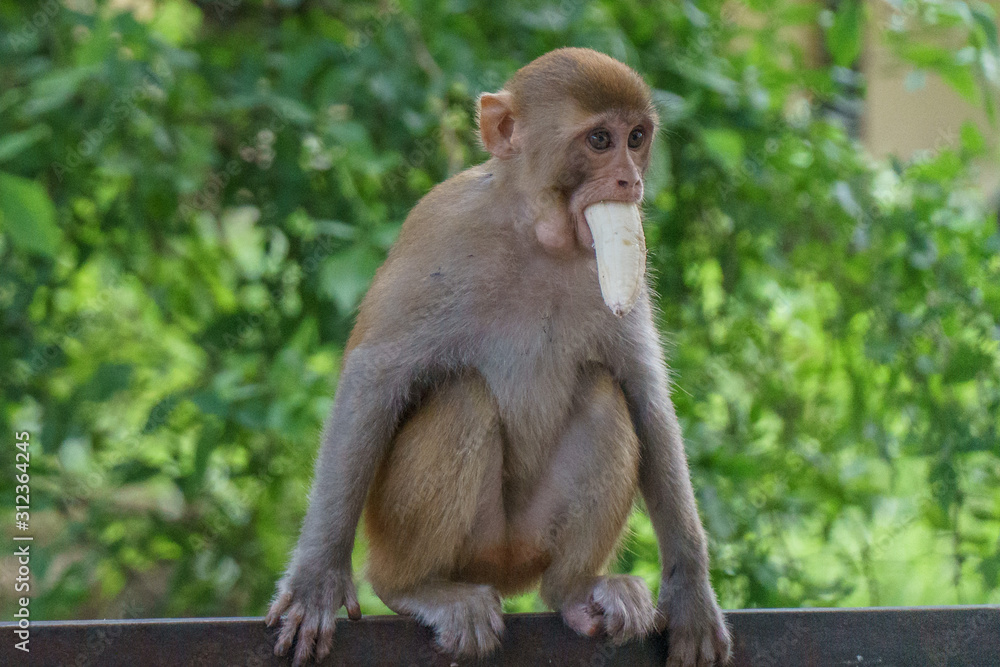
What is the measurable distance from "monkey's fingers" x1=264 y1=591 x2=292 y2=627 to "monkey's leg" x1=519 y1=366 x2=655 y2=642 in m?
0.72

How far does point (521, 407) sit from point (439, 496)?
35 centimetres

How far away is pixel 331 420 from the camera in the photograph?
107 inches

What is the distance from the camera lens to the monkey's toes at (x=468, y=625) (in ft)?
8.00

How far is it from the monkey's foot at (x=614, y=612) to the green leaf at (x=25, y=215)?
195 cm

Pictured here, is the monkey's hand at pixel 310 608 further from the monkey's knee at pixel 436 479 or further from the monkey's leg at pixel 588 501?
the monkey's leg at pixel 588 501

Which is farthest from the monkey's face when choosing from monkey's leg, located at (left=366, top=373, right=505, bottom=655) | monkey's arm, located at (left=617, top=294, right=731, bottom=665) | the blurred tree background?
the blurred tree background

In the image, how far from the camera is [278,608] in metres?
2.44

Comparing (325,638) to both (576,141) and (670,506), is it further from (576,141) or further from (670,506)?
(576,141)

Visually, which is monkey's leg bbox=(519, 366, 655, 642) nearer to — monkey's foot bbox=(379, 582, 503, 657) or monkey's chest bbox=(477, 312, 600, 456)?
monkey's chest bbox=(477, 312, 600, 456)

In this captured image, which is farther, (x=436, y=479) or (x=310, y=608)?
(x=436, y=479)

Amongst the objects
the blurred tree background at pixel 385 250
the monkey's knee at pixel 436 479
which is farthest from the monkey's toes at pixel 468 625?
the blurred tree background at pixel 385 250

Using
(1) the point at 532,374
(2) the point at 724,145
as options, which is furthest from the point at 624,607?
(2) the point at 724,145

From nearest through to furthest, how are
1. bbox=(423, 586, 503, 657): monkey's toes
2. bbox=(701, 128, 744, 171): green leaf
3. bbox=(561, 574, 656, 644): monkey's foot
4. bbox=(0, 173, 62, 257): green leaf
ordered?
1. bbox=(423, 586, 503, 657): monkey's toes
2. bbox=(561, 574, 656, 644): monkey's foot
3. bbox=(0, 173, 62, 257): green leaf
4. bbox=(701, 128, 744, 171): green leaf

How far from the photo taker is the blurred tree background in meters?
4.04
